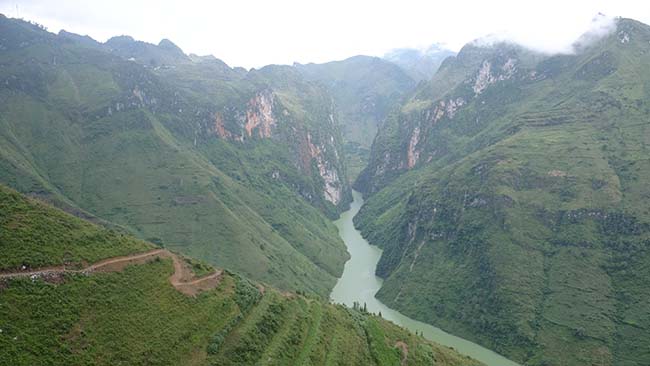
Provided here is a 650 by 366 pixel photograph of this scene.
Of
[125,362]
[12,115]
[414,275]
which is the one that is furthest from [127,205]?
[125,362]

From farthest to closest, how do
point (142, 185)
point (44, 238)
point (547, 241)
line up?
point (142, 185)
point (547, 241)
point (44, 238)

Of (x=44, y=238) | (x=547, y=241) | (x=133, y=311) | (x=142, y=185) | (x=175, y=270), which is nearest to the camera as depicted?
(x=133, y=311)

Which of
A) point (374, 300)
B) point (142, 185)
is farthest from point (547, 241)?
point (142, 185)

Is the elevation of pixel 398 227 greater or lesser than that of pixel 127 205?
lesser

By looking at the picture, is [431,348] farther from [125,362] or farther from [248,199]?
[248,199]

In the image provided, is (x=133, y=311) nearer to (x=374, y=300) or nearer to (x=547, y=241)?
(x=374, y=300)

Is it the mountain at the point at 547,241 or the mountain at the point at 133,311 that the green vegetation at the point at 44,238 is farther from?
the mountain at the point at 547,241
